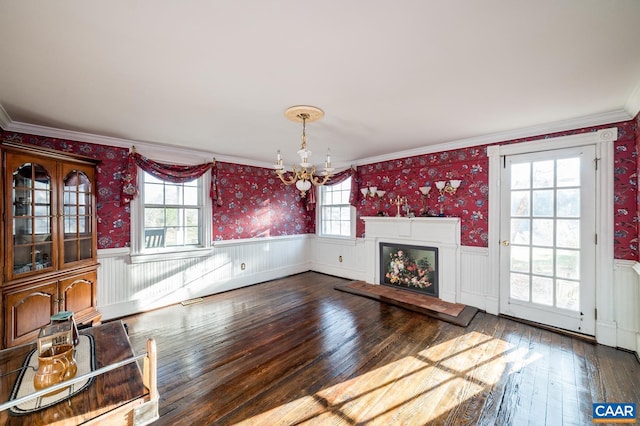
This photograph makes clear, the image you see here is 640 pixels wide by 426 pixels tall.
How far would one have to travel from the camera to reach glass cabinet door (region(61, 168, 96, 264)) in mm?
2904

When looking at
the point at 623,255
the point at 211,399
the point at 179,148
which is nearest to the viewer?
the point at 211,399

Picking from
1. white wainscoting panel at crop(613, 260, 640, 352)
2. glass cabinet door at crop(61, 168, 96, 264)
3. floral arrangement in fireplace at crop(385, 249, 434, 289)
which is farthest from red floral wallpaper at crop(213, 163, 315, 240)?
white wainscoting panel at crop(613, 260, 640, 352)

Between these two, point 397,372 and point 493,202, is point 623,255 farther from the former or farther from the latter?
point 397,372

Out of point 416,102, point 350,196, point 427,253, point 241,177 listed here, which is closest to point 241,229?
point 241,177

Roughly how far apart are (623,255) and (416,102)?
2.71m

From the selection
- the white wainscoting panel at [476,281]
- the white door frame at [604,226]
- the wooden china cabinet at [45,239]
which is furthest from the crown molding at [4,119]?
the white door frame at [604,226]

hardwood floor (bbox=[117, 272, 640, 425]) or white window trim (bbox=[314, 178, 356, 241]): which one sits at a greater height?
white window trim (bbox=[314, 178, 356, 241])

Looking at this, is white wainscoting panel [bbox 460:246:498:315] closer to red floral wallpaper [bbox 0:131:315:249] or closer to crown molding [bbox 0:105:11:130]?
red floral wallpaper [bbox 0:131:315:249]

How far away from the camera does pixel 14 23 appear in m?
1.39

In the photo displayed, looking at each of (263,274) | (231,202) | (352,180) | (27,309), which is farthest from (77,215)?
(352,180)

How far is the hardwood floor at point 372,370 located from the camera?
6.00 ft

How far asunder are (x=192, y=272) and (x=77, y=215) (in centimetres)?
172

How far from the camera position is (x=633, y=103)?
7.72 ft

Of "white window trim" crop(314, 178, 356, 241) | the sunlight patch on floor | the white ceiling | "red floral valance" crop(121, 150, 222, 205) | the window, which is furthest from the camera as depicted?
the window
